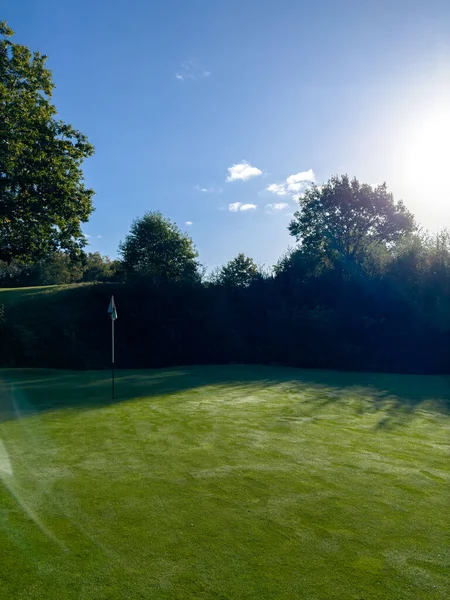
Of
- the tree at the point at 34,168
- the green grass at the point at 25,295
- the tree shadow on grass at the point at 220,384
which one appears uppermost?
the tree at the point at 34,168

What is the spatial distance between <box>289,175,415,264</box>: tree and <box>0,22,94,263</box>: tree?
28.2 m

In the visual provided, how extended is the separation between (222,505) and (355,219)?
135ft

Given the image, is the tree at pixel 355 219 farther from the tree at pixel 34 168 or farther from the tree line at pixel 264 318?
the tree at pixel 34 168

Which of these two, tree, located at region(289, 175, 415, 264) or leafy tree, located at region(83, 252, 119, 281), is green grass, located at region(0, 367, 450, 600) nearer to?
tree, located at region(289, 175, 415, 264)

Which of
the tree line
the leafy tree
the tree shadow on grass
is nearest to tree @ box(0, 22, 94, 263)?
the tree line

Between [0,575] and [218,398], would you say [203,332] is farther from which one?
[0,575]

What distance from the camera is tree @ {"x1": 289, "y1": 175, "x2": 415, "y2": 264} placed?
42.2 meters

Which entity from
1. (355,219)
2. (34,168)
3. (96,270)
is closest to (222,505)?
(34,168)

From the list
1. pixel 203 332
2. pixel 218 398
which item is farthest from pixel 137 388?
pixel 203 332

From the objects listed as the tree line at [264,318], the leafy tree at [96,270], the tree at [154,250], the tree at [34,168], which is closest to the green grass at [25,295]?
the tree line at [264,318]

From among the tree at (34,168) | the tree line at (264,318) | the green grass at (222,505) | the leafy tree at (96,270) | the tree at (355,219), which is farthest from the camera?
the leafy tree at (96,270)

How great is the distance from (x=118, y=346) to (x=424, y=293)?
17.4 m

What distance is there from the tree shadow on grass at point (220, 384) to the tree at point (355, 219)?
25.5 meters

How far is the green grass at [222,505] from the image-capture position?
124 inches
